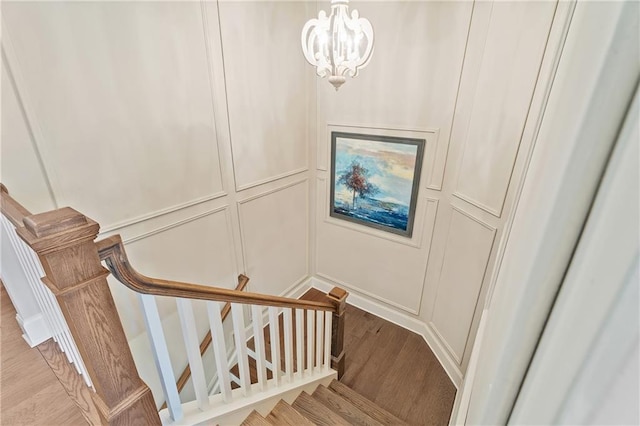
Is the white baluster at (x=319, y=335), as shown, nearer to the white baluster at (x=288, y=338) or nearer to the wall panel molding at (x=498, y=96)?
the white baluster at (x=288, y=338)

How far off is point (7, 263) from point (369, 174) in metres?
A: 2.66

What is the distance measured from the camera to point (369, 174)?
9.70 feet

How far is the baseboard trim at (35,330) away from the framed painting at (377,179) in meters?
2.55

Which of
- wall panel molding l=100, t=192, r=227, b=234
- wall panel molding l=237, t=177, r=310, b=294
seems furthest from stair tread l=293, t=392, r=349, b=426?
wall panel molding l=100, t=192, r=227, b=234

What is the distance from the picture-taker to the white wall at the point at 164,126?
1453mm

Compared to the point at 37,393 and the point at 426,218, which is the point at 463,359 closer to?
the point at 426,218

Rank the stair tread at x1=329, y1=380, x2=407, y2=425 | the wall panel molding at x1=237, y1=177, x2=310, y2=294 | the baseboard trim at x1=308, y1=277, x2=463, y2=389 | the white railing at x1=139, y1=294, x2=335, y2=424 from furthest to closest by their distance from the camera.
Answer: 1. the wall panel molding at x1=237, y1=177, x2=310, y2=294
2. the baseboard trim at x1=308, y1=277, x2=463, y2=389
3. the stair tread at x1=329, y1=380, x2=407, y2=425
4. the white railing at x1=139, y1=294, x2=335, y2=424

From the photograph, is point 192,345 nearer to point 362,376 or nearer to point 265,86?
point 362,376

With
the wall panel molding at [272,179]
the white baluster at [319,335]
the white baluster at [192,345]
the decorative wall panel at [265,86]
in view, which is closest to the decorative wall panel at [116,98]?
the decorative wall panel at [265,86]

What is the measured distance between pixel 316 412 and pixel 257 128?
235 centimetres

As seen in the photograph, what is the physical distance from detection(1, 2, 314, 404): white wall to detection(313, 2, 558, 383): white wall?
2.18ft

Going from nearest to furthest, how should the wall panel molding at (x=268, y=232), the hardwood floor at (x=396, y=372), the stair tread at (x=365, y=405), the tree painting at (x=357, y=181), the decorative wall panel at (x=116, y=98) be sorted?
the decorative wall panel at (x=116, y=98) < the stair tread at (x=365, y=405) < the hardwood floor at (x=396, y=372) < the wall panel molding at (x=268, y=232) < the tree painting at (x=357, y=181)

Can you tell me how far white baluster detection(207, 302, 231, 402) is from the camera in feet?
4.03

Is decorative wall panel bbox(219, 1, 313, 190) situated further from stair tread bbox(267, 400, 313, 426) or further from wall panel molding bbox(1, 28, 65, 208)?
stair tread bbox(267, 400, 313, 426)
